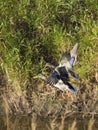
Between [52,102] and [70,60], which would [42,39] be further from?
[70,60]

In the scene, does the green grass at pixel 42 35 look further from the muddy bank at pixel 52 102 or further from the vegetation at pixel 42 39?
the muddy bank at pixel 52 102

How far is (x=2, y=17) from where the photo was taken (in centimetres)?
731

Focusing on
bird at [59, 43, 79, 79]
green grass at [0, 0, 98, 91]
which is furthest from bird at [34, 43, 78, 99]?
green grass at [0, 0, 98, 91]

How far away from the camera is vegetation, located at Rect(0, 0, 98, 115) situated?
6.98 m

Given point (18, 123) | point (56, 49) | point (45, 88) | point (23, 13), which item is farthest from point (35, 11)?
point (18, 123)

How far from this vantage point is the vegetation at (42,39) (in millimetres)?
6984

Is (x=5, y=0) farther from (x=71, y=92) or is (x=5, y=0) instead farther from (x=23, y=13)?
(x=71, y=92)

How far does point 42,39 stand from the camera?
24.4 ft

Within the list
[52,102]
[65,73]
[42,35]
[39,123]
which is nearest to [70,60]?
[65,73]

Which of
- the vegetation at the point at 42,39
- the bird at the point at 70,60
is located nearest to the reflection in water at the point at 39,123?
the vegetation at the point at 42,39

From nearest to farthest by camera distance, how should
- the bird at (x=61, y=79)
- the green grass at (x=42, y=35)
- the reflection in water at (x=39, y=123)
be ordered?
Result: the bird at (x=61, y=79) → the reflection in water at (x=39, y=123) → the green grass at (x=42, y=35)

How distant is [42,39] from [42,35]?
2.4 inches

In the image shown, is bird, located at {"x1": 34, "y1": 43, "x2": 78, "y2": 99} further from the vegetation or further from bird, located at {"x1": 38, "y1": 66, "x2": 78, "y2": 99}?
the vegetation

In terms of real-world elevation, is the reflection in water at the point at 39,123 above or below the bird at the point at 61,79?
below
